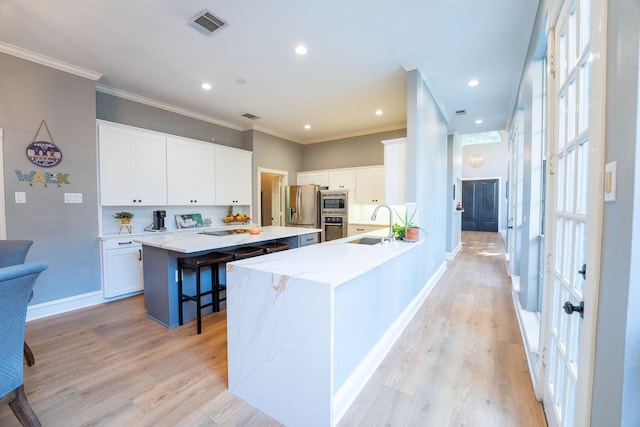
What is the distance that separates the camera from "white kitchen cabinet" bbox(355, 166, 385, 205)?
5645 mm

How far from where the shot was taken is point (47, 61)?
9.77 feet

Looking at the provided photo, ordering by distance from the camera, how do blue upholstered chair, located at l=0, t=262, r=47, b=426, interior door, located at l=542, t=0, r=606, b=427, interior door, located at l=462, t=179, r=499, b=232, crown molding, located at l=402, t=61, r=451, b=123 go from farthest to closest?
1. interior door, located at l=462, t=179, r=499, b=232
2. crown molding, located at l=402, t=61, r=451, b=123
3. blue upholstered chair, located at l=0, t=262, r=47, b=426
4. interior door, located at l=542, t=0, r=606, b=427

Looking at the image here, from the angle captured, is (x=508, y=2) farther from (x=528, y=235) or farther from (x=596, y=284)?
(x=596, y=284)

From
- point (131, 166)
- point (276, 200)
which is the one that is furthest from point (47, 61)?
point (276, 200)

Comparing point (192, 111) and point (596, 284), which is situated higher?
point (192, 111)

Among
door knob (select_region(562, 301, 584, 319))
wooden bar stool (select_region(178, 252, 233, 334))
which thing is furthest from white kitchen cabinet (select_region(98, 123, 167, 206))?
door knob (select_region(562, 301, 584, 319))

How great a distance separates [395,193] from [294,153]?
13.0ft

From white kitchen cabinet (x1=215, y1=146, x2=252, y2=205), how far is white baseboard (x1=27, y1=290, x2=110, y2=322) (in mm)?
2252

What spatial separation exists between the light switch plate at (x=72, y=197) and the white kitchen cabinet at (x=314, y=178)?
436 centimetres

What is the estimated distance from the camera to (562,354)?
1329 mm

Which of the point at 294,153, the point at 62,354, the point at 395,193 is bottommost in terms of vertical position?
the point at 62,354

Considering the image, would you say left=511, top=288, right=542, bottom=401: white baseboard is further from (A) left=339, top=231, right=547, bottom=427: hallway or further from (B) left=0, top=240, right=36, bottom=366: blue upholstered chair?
(B) left=0, top=240, right=36, bottom=366: blue upholstered chair

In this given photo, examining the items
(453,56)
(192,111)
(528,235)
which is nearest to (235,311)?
(528,235)

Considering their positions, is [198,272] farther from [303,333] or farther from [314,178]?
[314,178]
